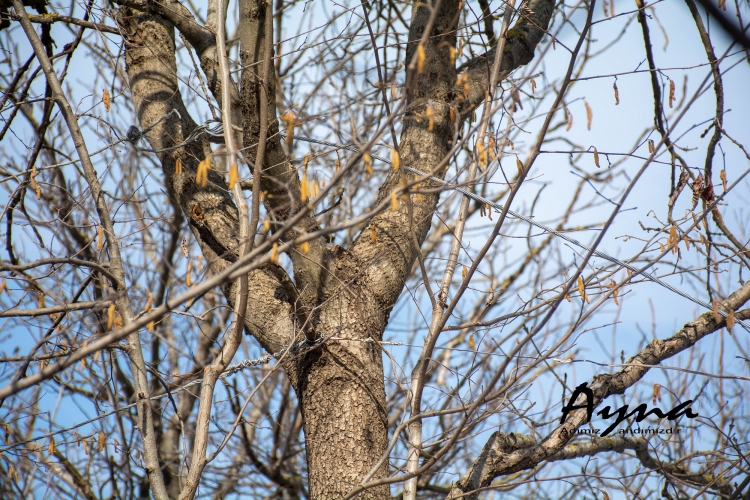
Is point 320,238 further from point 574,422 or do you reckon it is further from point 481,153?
point 574,422

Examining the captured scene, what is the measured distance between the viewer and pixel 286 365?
2678mm

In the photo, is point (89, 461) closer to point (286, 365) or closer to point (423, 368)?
point (286, 365)

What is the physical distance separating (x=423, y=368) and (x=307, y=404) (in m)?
0.54

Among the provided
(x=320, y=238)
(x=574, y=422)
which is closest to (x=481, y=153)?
(x=320, y=238)

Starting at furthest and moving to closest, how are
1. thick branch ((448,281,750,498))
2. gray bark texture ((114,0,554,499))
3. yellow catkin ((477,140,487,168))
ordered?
thick branch ((448,281,750,498)), gray bark texture ((114,0,554,499)), yellow catkin ((477,140,487,168))

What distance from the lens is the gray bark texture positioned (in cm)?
245

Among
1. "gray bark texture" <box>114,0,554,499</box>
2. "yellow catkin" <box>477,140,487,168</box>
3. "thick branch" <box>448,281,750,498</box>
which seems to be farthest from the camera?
"thick branch" <box>448,281,750,498</box>

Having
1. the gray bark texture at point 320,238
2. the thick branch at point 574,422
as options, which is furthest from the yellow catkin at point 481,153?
the thick branch at point 574,422

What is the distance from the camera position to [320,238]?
2.67 meters

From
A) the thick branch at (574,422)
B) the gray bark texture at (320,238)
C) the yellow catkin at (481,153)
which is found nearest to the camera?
the yellow catkin at (481,153)

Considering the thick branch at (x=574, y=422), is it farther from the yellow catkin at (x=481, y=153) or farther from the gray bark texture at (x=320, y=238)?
the yellow catkin at (x=481, y=153)

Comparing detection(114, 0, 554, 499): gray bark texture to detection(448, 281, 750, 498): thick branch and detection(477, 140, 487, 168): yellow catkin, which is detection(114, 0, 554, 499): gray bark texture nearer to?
detection(477, 140, 487, 168): yellow catkin

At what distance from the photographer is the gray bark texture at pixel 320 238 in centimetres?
245

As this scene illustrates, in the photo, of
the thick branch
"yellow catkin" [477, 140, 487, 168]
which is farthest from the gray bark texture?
the thick branch
